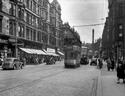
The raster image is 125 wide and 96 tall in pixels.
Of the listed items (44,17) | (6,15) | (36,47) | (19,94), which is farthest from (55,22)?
(19,94)

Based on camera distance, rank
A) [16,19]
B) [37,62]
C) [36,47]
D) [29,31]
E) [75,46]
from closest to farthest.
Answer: [75,46] < [16,19] < [37,62] < [29,31] < [36,47]

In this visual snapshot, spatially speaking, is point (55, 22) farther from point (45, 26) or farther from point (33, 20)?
point (33, 20)

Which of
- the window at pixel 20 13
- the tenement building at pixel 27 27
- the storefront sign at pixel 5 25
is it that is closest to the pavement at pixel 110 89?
the tenement building at pixel 27 27

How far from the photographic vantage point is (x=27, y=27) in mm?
51844

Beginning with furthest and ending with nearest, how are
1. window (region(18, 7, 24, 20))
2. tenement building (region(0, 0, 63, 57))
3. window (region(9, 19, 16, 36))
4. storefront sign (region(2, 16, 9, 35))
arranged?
1. window (region(18, 7, 24, 20))
2. window (region(9, 19, 16, 36))
3. tenement building (region(0, 0, 63, 57))
4. storefront sign (region(2, 16, 9, 35))

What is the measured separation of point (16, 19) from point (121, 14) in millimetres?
28787

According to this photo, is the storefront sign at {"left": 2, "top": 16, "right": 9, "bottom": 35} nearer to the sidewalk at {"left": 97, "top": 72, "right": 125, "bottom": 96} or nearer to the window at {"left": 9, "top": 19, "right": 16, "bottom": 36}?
the window at {"left": 9, "top": 19, "right": 16, "bottom": 36}

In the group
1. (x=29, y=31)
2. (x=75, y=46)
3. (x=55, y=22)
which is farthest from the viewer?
(x=55, y=22)

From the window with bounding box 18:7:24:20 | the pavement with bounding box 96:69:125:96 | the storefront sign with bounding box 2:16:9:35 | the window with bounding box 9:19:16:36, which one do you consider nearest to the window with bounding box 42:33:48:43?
the window with bounding box 18:7:24:20

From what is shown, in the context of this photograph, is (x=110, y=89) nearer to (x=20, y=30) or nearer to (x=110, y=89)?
(x=110, y=89)

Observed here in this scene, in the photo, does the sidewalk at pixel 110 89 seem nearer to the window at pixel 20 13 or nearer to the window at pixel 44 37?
the window at pixel 20 13

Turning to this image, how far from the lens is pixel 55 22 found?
268 ft

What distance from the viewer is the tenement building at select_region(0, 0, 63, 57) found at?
1578 inches

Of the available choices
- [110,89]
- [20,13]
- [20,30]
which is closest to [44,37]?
[20,30]
